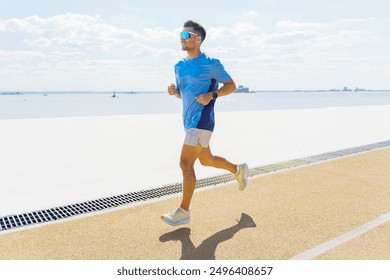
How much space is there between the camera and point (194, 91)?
398cm

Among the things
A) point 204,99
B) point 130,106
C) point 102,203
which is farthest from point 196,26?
point 130,106

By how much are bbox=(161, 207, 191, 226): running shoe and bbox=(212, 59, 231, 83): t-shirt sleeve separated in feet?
4.72

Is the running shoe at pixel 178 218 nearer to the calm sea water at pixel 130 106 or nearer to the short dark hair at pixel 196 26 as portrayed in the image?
the short dark hair at pixel 196 26

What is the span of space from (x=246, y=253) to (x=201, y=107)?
1.55 m

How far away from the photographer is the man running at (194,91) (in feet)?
13.0

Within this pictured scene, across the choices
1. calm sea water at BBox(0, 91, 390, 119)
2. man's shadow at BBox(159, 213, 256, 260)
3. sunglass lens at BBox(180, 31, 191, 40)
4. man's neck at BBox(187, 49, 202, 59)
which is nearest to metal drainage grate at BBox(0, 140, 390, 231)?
man's shadow at BBox(159, 213, 256, 260)

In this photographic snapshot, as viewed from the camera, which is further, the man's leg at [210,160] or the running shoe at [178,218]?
the man's leg at [210,160]

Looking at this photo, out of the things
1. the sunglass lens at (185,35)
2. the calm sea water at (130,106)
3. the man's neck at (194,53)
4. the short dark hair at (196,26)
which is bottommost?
the calm sea water at (130,106)

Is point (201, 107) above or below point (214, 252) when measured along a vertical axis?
above

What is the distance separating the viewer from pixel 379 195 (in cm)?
499

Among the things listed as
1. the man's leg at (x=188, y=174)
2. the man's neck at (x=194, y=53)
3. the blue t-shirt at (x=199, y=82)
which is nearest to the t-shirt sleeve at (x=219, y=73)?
the blue t-shirt at (x=199, y=82)

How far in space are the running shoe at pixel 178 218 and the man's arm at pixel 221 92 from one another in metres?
1.15

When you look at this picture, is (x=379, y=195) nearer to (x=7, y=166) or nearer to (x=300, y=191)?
(x=300, y=191)

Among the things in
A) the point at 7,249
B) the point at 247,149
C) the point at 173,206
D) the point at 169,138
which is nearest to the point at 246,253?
the point at 173,206
